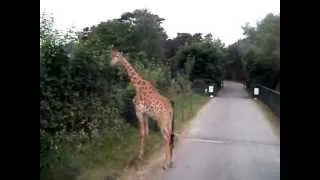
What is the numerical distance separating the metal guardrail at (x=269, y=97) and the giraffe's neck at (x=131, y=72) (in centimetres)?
52

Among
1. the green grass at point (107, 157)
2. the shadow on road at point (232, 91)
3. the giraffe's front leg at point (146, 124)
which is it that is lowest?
the green grass at point (107, 157)

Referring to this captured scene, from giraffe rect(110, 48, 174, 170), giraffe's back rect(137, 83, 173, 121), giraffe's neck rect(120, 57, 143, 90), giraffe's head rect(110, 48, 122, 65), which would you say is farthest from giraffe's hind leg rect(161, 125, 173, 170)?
giraffe's head rect(110, 48, 122, 65)

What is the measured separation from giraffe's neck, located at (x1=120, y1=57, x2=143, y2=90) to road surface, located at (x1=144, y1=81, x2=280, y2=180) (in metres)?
0.32

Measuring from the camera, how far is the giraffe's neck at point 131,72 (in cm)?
185

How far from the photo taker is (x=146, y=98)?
74.1 inches

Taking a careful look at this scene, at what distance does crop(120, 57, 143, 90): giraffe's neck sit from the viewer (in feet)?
6.08

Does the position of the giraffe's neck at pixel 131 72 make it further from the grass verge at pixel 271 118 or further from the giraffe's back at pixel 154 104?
the grass verge at pixel 271 118

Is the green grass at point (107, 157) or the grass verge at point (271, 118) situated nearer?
the grass verge at point (271, 118)

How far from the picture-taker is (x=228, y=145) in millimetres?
1854

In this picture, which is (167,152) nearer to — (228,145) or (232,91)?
(228,145)

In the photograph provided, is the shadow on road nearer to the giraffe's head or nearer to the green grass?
the green grass

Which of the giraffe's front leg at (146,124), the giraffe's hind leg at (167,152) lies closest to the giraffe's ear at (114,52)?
the giraffe's front leg at (146,124)
